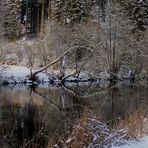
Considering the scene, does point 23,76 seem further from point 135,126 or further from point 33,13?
point 135,126

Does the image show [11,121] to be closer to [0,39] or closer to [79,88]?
[79,88]

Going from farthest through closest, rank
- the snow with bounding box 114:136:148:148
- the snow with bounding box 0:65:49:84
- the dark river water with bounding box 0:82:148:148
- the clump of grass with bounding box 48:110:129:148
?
the snow with bounding box 0:65:49:84, the dark river water with bounding box 0:82:148:148, the snow with bounding box 114:136:148:148, the clump of grass with bounding box 48:110:129:148

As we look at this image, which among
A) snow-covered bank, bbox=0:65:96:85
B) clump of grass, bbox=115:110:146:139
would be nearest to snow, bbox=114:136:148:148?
clump of grass, bbox=115:110:146:139

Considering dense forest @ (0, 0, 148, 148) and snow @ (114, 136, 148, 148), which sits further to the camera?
dense forest @ (0, 0, 148, 148)

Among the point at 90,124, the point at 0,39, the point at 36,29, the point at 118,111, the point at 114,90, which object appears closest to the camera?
the point at 90,124

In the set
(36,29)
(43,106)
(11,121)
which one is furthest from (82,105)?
(36,29)

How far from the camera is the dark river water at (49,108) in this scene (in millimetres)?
14227

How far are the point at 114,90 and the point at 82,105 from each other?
9.52 m

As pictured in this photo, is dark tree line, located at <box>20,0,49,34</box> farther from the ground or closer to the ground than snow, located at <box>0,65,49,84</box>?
farther from the ground

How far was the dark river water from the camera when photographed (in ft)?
46.7

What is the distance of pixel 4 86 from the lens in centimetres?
3303

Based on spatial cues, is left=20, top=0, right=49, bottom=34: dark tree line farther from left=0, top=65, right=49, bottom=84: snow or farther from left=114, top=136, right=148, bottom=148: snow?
left=114, top=136, right=148, bottom=148: snow

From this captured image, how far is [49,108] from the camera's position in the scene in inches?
863

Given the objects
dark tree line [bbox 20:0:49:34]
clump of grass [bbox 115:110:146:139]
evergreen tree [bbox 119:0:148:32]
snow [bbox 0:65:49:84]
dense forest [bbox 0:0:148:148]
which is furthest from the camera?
dark tree line [bbox 20:0:49:34]
